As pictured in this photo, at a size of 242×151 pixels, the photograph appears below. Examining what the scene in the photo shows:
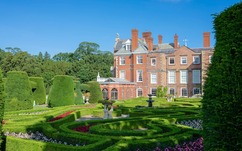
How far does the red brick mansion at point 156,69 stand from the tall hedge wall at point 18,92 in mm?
18619

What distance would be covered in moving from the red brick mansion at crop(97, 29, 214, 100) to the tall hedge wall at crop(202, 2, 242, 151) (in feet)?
104

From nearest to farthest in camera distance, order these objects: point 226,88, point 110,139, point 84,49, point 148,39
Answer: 1. point 226,88
2. point 110,139
3. point 148,39
4. point 84,49

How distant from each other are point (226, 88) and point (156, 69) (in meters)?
35.1

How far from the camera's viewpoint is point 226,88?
3695 millimetres

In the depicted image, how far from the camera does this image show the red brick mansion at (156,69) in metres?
37.3

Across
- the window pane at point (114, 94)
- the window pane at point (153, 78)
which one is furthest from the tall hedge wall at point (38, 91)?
the window pane at point (153, 78)

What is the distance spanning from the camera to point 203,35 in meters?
37.5

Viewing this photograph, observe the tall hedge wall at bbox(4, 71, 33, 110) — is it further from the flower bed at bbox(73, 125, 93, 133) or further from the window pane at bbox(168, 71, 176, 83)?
the window pane at bbox(168, 71, 176, 83)

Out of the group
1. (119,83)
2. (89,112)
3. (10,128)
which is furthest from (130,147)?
(119,83)

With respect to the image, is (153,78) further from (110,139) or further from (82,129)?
(110,139)

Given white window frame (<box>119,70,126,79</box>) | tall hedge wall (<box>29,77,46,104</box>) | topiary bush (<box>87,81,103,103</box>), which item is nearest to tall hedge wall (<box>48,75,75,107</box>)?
topiary bush (<box>87,81,103,103</box>)

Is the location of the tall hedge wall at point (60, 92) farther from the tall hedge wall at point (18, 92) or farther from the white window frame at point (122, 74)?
the white window frame at point (122, 74)

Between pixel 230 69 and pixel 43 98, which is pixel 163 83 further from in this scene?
pixel 230 69

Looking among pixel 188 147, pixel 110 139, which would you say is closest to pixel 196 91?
pixel 188 147
